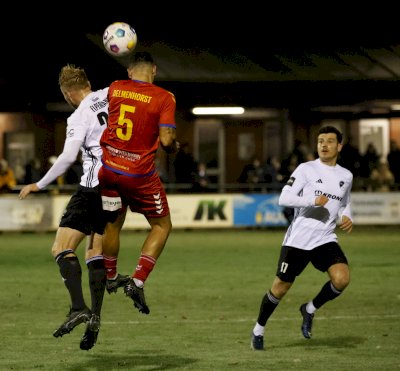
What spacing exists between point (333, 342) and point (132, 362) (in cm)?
210

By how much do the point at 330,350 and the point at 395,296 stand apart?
14.9 ft

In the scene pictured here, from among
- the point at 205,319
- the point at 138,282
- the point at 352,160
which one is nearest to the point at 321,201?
the point at 138,282

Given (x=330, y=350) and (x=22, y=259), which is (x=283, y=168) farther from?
(x=330, y=350)

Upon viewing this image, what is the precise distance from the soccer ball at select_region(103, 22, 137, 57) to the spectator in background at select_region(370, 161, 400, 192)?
66.1ft

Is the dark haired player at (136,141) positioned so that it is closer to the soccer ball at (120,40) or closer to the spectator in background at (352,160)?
the soccer ball at (120,40)

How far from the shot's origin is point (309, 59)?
3444cm

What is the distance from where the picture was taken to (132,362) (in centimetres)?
959

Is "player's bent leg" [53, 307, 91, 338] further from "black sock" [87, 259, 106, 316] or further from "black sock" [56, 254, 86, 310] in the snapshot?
"black sock" [56, 254, 86, 310]

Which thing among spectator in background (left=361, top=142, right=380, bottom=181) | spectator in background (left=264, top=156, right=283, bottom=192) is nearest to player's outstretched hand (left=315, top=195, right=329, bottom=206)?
spectator in background (left=264, top=156, right=283, bottom=192)

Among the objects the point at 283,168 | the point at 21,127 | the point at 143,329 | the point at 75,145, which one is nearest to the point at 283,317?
the point at 143,329

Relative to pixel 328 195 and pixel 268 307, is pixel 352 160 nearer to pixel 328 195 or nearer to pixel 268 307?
pixel 328 195

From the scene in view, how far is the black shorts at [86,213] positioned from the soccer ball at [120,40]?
1177 millimetres

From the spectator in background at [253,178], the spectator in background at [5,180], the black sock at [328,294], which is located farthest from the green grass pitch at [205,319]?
the spectator in background at [253,178]

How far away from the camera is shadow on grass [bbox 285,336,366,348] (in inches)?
412
